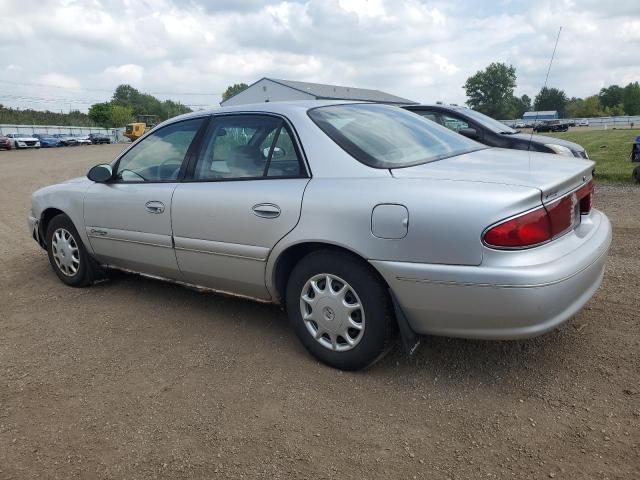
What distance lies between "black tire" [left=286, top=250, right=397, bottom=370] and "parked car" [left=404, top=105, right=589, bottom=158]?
528 cm

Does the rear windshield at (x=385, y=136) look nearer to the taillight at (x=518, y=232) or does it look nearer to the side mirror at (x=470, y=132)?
the taillight at (x=518, y=232)

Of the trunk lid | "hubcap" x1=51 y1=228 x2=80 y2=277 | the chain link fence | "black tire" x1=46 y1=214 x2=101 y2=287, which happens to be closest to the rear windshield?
the trunk lid

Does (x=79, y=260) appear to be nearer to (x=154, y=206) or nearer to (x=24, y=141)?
(x=154, y=206)

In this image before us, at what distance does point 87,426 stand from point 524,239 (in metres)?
2.35

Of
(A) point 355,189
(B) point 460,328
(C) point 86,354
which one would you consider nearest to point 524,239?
(B) point 460,328

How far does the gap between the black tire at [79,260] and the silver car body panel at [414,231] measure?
3.97 ft

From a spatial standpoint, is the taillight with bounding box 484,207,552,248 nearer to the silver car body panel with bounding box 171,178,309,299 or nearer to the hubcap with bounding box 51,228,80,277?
the silver car body panel with bounding box 171,178,309,299

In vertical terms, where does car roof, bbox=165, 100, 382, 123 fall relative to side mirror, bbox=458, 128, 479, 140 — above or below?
above

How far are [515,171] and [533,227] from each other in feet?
1.47

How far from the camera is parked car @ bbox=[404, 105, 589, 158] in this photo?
7707 millimetres

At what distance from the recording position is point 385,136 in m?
3.30

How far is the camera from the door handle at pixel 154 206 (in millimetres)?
3824

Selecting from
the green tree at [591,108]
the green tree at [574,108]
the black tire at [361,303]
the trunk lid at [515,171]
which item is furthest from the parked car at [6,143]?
the green tree at [591,108]

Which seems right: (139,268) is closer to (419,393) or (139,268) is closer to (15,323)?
(15,323)
